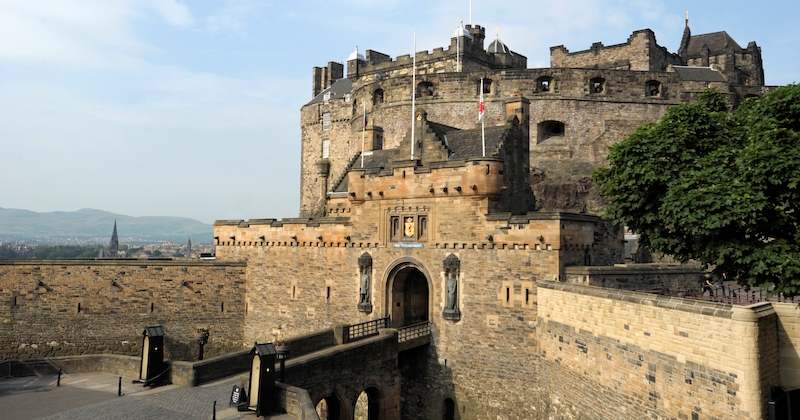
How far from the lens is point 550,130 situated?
1559 inches

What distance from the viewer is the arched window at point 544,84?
38.8m

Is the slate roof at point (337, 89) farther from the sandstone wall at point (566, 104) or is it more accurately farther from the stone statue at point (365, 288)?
the stone statue at point (365, 288)

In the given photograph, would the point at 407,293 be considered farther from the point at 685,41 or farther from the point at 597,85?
the point at 685,41

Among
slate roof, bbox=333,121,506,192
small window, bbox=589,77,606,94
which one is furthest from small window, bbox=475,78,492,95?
slate roof, bbox=333,121,506,192

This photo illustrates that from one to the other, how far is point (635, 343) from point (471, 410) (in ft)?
28.4

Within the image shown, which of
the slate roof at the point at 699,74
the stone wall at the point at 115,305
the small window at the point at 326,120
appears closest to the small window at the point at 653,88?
the slate roof at the point at 699,74

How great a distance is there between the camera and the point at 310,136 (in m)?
57.6

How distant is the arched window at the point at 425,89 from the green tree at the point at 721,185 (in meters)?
21.6

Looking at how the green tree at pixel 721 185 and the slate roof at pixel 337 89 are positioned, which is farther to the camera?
the slate roof at pixel 337 89

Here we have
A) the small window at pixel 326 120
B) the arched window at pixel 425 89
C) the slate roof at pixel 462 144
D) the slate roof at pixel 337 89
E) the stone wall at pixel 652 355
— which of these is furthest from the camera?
the slate roof at pixel 337 89

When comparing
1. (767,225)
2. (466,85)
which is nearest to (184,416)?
(767,225)

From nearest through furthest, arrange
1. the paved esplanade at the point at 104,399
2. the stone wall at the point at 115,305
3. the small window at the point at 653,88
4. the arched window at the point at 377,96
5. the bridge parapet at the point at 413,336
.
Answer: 1. the paved esplanade at the point at 104,399
2. the bridge parapet at the point at 413,336
3. the stone wall at the point at 115,305
4. the small window at the point at 653,88
5. the arched window at the point at 377,96

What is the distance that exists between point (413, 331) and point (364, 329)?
6.63 feet

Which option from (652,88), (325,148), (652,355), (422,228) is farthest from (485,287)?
(325,148)
